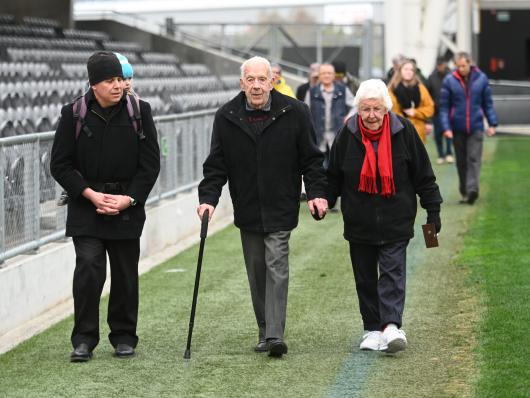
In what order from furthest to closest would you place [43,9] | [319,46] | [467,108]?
[319,46]
[43,9]
[467,108]

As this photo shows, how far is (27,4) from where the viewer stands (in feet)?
105

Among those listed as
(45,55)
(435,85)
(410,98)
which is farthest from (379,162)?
(45,55)

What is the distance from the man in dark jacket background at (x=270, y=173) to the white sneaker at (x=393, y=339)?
616 millimetres

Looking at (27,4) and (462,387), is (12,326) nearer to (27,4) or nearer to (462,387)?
(462,387)

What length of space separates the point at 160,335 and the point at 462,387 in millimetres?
2588

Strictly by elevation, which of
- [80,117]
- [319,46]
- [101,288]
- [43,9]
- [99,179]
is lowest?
[101,288]

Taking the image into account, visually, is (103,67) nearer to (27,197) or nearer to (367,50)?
(27,197)

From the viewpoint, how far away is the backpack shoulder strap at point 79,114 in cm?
806

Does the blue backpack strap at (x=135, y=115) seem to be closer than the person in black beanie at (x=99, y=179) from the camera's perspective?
No

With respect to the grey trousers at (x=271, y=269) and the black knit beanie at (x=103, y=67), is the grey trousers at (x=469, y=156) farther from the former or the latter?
the black knit beanie at (x=103, y=67)

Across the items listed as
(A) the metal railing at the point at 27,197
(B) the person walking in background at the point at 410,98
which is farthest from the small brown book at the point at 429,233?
(B) the person walking in background at the point at 410,98

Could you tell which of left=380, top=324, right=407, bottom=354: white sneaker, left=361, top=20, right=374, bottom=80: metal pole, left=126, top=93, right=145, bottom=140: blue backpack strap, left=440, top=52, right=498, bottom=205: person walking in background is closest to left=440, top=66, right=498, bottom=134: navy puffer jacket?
left=440, top=52, right=498, bottom=205: person walking in background

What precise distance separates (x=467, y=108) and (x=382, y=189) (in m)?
8.07

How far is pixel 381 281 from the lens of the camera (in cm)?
821
